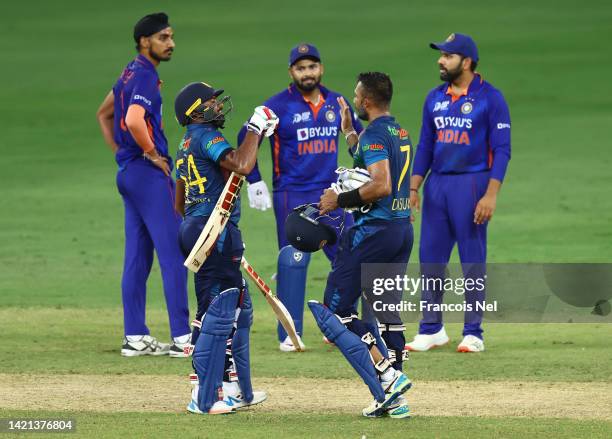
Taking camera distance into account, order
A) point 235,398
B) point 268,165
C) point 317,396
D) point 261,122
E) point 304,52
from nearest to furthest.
A: point 261,122
point 235,398
point 317,396
point 304,52
point 268,165

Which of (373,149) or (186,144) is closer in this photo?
(373,149)

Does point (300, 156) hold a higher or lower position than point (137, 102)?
lower

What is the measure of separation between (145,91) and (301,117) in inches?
51.6

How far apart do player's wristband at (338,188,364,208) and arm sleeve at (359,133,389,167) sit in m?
0.19

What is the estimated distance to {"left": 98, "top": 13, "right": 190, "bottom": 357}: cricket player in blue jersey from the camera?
11273 mm

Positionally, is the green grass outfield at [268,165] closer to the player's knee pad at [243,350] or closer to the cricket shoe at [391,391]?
the cricket shoe at [391,391]

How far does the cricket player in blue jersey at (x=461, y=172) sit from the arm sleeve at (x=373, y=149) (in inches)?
105

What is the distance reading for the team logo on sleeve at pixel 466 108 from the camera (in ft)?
→ 37.3

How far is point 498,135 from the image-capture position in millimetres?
11352

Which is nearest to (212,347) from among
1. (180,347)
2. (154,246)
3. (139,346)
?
(180,347)

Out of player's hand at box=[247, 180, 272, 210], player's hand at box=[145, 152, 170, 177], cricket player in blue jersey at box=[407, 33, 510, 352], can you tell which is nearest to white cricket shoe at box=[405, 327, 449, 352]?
cricket player in blue jersey at box=[407, 33, 510, 352]

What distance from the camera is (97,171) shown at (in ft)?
73.4

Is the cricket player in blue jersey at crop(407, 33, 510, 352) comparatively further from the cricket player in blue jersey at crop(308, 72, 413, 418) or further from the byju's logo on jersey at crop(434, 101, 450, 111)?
the cricket player in blue jersey at crop(308, 72, 413, 418)

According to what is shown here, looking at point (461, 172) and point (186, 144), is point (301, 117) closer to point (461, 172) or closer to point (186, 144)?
point (461, 172)
